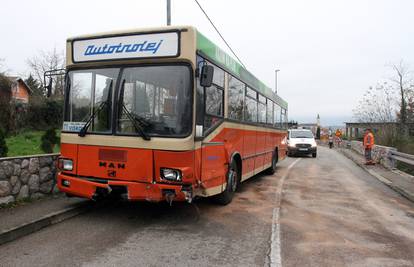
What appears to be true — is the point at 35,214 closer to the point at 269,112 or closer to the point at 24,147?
the point at 269,112

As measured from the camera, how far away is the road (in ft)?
15.3

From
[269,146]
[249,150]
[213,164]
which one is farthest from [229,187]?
Result: [269,146]

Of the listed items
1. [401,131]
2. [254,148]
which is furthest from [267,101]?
[401,131]

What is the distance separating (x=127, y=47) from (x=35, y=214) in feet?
10.4

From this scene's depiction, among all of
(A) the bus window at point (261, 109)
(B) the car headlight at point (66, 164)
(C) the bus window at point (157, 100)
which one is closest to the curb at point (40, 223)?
(B) the car headlight at point (66, 164)

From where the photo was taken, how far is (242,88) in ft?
29.9

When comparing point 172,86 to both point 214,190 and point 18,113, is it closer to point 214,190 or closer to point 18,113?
point 214,190

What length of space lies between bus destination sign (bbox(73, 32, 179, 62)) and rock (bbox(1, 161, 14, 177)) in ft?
7.19

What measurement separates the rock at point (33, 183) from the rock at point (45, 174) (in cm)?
11

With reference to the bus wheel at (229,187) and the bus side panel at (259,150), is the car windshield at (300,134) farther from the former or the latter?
the bus wheel at (229,187)

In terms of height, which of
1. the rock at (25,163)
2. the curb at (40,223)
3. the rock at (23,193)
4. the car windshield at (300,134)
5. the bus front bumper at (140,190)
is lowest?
the curb at (40,223)

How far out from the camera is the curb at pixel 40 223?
5.24m

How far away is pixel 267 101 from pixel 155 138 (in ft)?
24.0

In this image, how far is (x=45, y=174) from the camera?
7590 mm
